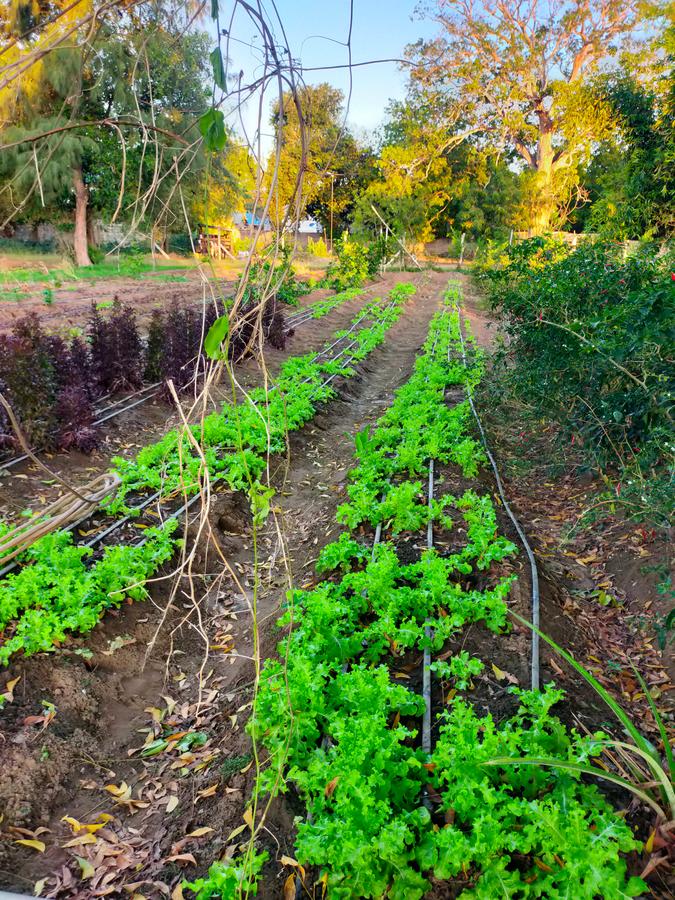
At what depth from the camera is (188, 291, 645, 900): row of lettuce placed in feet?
6.68

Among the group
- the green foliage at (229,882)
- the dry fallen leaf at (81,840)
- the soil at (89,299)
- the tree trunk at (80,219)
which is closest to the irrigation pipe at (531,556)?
the green foliage at (229,882)

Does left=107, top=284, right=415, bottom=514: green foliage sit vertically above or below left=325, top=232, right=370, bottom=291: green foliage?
below

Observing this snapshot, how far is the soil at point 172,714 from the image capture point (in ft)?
8.16

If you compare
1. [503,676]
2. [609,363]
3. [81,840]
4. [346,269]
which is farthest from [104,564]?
[346,269]

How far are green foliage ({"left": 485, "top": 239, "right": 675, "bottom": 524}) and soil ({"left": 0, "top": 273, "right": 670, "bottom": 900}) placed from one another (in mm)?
920

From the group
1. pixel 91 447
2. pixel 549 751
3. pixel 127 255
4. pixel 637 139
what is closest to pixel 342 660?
pixel 549 751

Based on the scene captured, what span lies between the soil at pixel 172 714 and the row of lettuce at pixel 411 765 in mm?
169

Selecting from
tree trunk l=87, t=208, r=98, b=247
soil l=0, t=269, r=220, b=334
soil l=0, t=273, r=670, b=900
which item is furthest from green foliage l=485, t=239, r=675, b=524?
tree trunk l=87, t=208, r=98, b=247

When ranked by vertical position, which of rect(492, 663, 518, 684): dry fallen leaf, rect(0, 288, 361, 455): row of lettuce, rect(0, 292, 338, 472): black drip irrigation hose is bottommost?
rect(492, 663, 518, 684): dry fallen leaf

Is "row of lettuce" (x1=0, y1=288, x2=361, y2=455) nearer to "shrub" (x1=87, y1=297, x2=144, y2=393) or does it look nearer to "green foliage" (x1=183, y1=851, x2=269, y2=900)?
"shrub" (x1=87, y1=297, x2=144, y2=393)

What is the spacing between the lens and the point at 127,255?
69.4 ft

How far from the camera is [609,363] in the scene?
182 inches

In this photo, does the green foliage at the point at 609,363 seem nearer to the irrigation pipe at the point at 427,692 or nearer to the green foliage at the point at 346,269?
the irrigation pipe at the point at 427,692

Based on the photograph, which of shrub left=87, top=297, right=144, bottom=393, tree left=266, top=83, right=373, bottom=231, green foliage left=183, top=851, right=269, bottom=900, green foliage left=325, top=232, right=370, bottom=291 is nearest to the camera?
tree left=266, top=83, right=373, bottom=231
